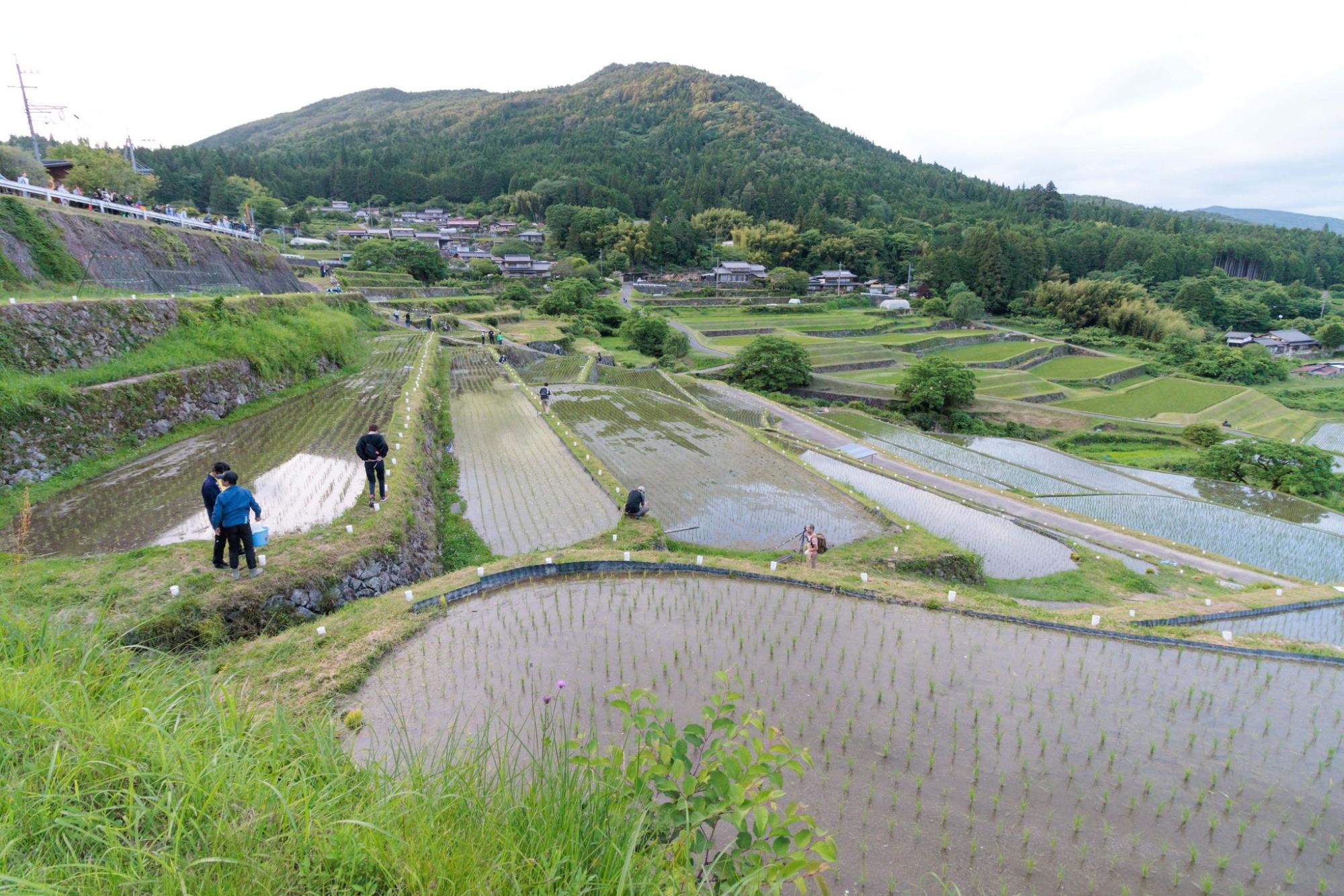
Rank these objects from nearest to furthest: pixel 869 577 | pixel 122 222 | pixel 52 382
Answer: pixel 869 577 < pixel 52 382 < pixel 122 222

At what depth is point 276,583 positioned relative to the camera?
23.8ft

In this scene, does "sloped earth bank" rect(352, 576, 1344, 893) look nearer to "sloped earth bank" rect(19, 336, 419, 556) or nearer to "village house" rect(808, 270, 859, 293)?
"sloped earth bank" rect(19, 336, 419, 556)

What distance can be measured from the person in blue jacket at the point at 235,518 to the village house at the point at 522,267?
58524mm

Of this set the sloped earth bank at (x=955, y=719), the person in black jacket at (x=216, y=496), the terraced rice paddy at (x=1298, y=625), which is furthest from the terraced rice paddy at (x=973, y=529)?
the person in black jacket at (x=216, y=496)

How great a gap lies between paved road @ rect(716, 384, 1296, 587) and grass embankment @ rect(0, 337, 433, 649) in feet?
51.8

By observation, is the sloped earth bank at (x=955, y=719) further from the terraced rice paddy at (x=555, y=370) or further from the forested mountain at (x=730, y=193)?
the forested mountain at (x=730, y=193)

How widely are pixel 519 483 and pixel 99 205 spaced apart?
15.4 m

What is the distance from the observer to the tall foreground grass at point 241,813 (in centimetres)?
201

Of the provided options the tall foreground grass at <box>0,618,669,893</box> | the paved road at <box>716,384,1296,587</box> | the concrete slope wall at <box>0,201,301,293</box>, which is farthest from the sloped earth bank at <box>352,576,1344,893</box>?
the concrete slope wall at <box>0,201,301,293</box>

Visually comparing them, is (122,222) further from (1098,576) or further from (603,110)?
(603,110)

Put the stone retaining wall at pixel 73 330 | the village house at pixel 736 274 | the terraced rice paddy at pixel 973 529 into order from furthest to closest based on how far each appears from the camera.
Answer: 1. the village house at pixel 736 274
2. the terraced rice paddy at pixel 973 529
3. the stone retaining wall at pixel 73 330

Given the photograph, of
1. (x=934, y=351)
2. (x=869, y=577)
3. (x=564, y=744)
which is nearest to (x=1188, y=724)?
(x=869, y=577)

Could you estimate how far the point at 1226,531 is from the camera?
59.4ft

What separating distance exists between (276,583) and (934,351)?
2026 inches
